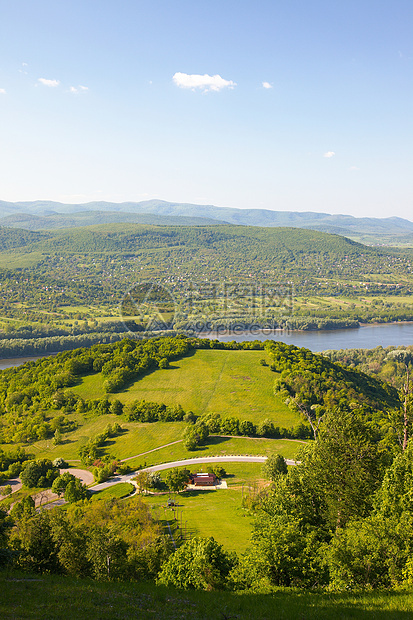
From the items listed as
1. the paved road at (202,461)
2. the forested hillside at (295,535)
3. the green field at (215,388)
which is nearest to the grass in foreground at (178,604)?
the forested hillside at (295,535)

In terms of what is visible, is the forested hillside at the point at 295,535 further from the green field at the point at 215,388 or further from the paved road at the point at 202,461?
the green field at the point at 215,388

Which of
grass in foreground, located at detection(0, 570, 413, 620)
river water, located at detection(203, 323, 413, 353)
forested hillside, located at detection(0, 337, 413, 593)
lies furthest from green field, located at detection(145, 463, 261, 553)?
river water, located at detection(203, 323, 413, 353)

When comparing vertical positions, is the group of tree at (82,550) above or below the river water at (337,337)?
above

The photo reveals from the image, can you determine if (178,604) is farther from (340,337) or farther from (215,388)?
(340,337)

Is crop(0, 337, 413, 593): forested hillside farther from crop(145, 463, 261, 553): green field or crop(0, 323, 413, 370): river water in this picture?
crop(0, 323, 413, 370): river water

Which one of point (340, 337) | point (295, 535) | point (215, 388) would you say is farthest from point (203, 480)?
point (340, 337)

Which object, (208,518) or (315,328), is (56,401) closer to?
(208,518)
